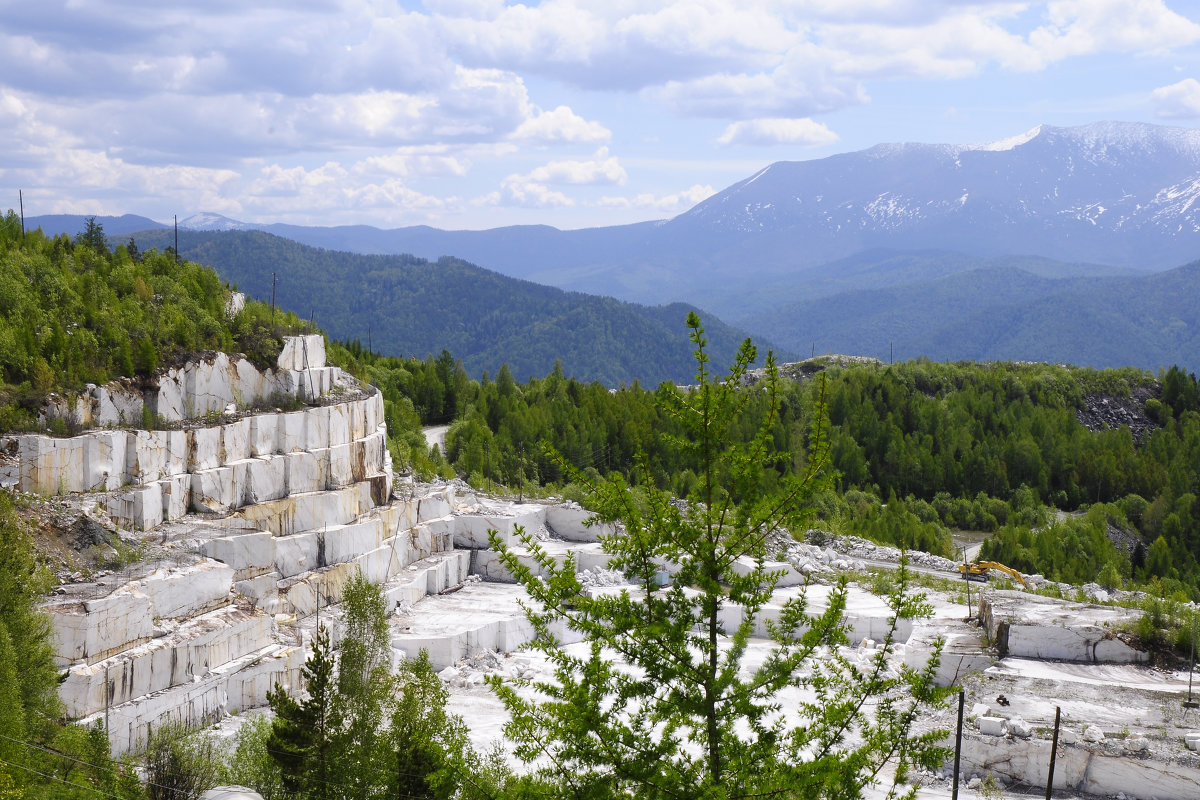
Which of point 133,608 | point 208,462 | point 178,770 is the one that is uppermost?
point 208,462

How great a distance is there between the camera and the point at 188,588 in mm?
27391

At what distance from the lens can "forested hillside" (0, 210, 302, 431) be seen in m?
32.0

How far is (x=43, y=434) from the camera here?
1188 inches

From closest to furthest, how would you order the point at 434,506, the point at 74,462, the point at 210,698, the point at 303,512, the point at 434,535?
1. the point at 210,698
2. the point at 74,462
3. the point at 303,512
4. the point at 434,535
5. the point at 434,506

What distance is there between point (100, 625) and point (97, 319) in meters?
15.3

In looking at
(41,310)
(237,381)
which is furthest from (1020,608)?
(41,310)

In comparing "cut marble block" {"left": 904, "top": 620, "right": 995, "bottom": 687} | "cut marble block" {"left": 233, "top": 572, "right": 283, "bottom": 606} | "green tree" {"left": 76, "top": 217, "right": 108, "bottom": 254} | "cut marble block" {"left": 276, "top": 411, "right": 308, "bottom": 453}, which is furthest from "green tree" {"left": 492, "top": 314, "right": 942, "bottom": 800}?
"green tree" {"left": 76, "top": 217, "right": 108, "bottom": 254}

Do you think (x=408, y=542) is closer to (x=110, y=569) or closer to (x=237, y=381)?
(x=237, y=381)

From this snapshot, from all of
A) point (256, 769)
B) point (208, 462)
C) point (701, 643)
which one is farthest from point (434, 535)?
point (701, 643)

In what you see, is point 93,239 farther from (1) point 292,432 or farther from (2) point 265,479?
(2) point 265,479

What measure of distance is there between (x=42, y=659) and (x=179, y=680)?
4.71 meters

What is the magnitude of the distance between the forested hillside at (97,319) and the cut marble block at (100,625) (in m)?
8.79

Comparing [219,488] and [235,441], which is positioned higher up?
[235,441]

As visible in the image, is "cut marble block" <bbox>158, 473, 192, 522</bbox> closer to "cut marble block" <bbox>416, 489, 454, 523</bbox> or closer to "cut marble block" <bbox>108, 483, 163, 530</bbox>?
"cut marble block" <bbox>108, 483, 163, 530</bbox>
